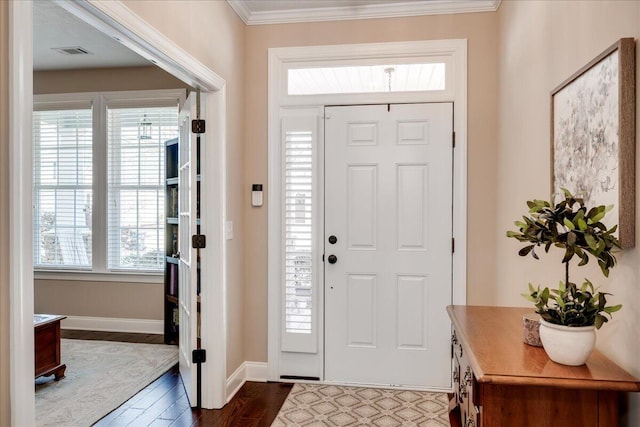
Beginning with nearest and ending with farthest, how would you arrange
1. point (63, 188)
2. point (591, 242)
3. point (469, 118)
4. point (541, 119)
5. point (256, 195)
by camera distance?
point (591, 242) → point (541, 119) → point (469, 118) → point (256, 195) → point (63, 188)

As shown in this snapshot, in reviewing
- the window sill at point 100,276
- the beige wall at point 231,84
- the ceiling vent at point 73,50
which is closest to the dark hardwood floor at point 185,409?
the beige wall at point 231,84

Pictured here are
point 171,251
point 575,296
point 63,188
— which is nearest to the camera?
point 575,296

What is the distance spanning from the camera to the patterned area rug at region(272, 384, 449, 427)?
9.05 feet

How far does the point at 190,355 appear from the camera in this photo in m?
2.97

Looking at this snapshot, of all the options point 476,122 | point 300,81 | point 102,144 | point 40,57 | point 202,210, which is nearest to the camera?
point 202,210

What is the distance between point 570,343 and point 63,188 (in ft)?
16.8

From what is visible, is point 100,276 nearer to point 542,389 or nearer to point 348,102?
point 348,102

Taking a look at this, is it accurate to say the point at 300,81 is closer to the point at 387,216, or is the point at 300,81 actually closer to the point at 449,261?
the point at 387,216

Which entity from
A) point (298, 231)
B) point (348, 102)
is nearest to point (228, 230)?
point (298, 231)

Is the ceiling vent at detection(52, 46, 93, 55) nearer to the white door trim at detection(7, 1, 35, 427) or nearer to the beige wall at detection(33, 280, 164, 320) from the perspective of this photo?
the beige wall at detection(33, 280, 164, 320)

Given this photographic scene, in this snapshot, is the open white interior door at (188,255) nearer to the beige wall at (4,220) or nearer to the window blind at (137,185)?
the window blind at (137,185)

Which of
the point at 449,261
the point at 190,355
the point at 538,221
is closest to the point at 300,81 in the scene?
the point at 449,261

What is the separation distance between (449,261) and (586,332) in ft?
6.32

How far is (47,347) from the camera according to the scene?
3328 millimetres
